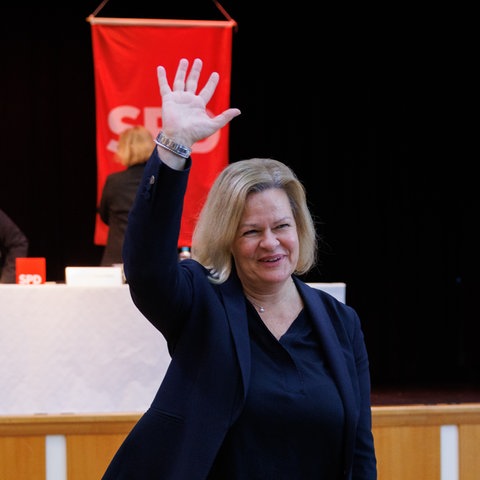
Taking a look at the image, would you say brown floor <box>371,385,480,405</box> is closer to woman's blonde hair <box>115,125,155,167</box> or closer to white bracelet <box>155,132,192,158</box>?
woman's blonde hair <box>115,125,155,167</box>

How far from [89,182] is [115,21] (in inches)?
79.4

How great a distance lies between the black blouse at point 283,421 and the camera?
5.01 ft

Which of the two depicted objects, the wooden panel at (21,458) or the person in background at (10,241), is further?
the person in background at (10,241)

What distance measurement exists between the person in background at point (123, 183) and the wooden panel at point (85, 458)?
172 centimetres

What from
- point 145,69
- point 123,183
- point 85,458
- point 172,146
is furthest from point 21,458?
point 145,69

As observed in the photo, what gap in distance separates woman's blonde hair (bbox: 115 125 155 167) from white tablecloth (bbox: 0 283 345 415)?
1.01 meters

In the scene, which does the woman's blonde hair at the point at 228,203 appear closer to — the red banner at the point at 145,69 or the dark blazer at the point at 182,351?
the dark blazer at the point at 182,351

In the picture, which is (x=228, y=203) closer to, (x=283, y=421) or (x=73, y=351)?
(x=283, y=421)

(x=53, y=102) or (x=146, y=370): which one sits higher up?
(x=53, y=102)

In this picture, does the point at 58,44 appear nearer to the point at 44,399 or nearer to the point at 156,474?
the point at 44,399

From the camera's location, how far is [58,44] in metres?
6.55

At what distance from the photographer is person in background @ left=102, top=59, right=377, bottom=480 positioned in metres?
1.46

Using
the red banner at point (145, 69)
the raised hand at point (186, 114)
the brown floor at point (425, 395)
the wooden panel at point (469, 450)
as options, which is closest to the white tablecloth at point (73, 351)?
the wooden panel at point (469, 450)

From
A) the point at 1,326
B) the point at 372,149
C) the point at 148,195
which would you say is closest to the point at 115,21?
the point at 1,326
